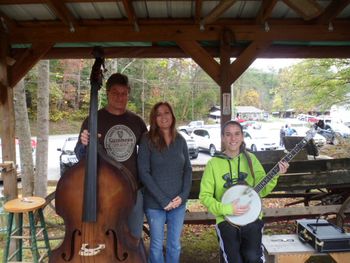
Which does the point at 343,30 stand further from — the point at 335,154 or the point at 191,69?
the point at 191,69

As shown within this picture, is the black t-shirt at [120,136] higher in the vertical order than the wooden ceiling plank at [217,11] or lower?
lower

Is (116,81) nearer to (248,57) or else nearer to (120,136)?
(120,136)

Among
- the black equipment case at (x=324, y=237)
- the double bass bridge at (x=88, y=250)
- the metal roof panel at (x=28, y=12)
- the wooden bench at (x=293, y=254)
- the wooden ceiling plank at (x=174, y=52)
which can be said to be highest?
the metal roof panel at (x=28, y=12)

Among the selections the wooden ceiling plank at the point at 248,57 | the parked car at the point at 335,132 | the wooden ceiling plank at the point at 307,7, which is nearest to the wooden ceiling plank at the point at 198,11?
the wooden ceiling plank at the point at 248,57

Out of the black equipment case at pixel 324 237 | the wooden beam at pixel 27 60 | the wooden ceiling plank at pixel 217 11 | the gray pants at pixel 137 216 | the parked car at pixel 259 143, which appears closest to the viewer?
the gray pants at pixel 137 216

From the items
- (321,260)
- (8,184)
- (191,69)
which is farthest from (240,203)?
(191,69)

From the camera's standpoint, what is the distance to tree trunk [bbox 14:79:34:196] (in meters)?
5.93

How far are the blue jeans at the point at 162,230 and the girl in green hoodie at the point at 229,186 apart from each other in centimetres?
26

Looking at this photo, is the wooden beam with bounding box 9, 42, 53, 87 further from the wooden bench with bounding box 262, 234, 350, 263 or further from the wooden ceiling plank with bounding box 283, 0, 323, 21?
the wooden bench with bounding box 262, 234, 350, 263

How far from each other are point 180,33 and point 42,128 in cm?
388

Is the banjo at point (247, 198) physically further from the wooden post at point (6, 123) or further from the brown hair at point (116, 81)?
the wooden post at point (6, 123)

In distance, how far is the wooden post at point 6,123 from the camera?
352 centimetres

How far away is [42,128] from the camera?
634 cm

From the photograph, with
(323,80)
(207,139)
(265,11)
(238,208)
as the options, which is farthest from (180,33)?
(207,139)
